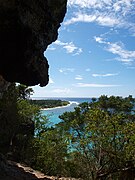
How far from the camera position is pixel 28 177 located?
65.6 feet

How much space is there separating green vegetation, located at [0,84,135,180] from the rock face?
4.06 metres

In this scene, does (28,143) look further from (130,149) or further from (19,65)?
(130,149)

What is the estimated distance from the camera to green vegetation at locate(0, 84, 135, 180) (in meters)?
15.0

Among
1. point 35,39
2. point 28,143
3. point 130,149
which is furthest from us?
point 28,143

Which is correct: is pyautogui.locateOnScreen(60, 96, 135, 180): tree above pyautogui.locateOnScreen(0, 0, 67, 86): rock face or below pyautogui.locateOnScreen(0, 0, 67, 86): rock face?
below

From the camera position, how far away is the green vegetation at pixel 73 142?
49.1 feet

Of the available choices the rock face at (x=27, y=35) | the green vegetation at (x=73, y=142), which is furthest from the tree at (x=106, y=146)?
the rock face at (x=27, y=35)

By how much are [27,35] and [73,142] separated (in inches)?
245

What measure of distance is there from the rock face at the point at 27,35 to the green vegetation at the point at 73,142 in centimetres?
406

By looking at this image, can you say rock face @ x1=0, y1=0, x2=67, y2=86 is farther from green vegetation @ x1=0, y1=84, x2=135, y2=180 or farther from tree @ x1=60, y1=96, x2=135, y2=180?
tree @ x1=60, y1=96, x2=135, y2=180

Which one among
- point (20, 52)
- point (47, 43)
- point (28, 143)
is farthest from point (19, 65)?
point (28, 143)

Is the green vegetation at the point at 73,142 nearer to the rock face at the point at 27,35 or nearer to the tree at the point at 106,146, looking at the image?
the tree at the point at 106,146

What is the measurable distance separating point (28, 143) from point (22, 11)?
15.3 meters

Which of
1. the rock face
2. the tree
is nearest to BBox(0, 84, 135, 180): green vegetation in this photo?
the tree
